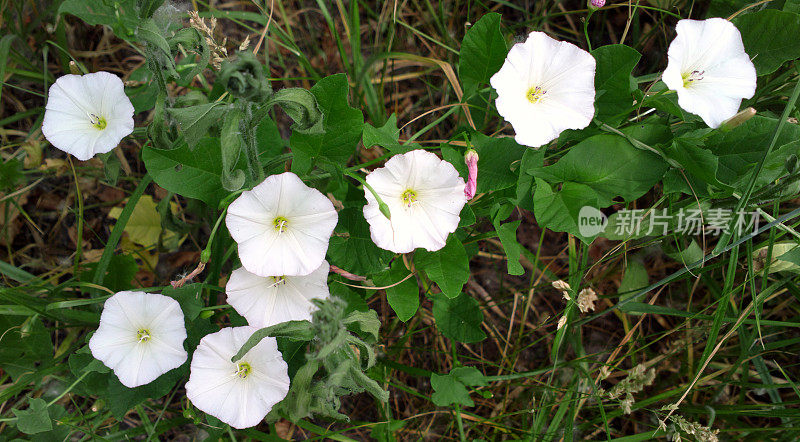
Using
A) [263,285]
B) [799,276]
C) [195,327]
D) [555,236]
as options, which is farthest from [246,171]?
[799,276]

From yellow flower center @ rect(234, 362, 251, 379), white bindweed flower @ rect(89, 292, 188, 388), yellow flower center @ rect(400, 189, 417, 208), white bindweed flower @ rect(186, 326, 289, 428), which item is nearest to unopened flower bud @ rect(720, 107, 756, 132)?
yellow flower center @ rect(400, 189, 417, 208)

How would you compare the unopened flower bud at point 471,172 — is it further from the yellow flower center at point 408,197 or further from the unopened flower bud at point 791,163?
the unopened flower bud at point 791,163

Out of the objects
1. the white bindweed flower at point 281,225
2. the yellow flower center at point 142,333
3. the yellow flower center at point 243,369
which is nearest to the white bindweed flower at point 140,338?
the yellow flower center at point 142,333

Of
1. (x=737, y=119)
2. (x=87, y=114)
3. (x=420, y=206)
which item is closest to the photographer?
(x=737, y=119)

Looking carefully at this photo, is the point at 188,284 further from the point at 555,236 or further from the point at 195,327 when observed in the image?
the point at 555,236

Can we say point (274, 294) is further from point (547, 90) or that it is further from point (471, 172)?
point (547, 90)

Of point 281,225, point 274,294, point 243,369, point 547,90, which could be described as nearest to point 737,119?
point 547,90
